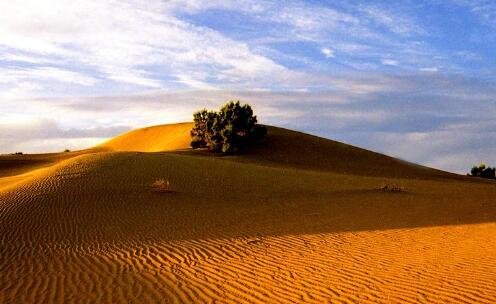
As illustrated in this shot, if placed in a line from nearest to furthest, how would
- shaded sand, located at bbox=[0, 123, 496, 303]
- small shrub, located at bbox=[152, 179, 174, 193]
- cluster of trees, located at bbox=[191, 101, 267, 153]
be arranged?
shaded sand, located at bbox=[0, 123, 496, 303] < small shrub, located at bbox=[152, 179, 174, 193] < cluster of trees, located at bbox=[191, 101, 267, 153]

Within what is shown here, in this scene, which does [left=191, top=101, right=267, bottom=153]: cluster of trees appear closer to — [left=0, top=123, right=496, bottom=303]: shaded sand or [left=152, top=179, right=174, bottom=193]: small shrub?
[left=0, top=123, right=496, bottom=303]: shaded sand

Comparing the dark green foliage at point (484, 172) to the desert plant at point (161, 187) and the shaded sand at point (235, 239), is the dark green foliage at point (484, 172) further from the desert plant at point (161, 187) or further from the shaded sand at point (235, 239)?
the desert plant at point (161, 187)

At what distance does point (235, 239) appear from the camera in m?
13.8

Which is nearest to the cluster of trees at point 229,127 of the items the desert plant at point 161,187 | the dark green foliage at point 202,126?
the dark green foliage at point 202,126

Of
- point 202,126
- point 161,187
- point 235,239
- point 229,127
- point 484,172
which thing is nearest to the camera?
point 235,239

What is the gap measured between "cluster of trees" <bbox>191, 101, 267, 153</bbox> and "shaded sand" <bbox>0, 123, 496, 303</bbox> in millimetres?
16020

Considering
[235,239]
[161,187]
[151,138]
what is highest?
[151,138]

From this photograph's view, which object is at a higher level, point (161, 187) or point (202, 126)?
point (202, 126)

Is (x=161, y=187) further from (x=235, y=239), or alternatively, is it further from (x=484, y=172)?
(x=484, y=172)

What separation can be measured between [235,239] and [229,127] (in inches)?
1186

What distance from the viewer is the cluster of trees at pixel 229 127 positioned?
43875 millimetres

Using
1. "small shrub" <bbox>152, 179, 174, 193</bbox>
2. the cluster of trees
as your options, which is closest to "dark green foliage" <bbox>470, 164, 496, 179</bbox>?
the cluster of trees

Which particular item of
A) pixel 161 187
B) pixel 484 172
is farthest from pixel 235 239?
pixel 484 172

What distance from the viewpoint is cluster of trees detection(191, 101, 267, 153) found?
43875 mm
